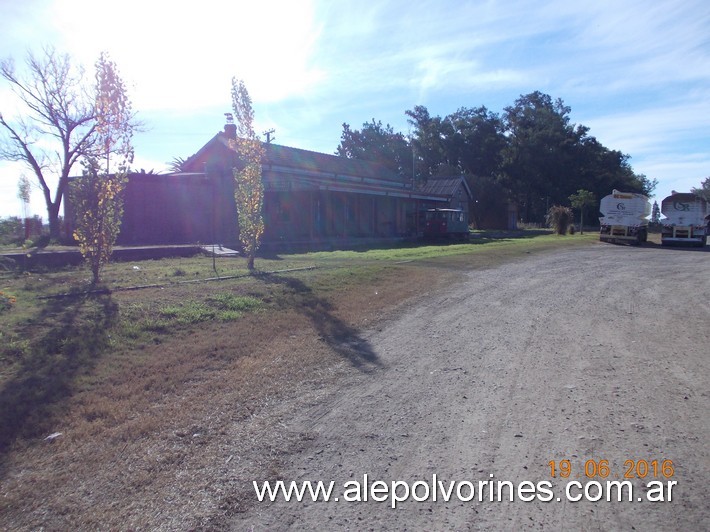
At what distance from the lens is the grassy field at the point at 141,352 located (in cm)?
457

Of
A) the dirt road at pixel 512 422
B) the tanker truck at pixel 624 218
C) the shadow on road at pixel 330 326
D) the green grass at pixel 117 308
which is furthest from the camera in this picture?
the tanker truck at pixel 624 218

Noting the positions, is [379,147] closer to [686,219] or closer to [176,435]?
[686,219]

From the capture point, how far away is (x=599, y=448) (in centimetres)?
453

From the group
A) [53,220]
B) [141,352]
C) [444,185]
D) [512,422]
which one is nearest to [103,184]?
[141,352]

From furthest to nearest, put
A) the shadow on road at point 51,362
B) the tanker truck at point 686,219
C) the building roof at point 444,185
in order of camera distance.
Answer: the building roof at point 444,185, the tanker truck at point 686,219, the shadow on road at point 51,362

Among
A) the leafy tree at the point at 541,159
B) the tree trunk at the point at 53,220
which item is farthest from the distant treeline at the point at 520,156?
the tree trunk at the point at 53,220

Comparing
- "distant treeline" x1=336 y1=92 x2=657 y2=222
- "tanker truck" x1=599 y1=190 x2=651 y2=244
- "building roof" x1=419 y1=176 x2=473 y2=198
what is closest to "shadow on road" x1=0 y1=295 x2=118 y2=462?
"tanker truck" x1=599 y1=190 x2=651 y2=244

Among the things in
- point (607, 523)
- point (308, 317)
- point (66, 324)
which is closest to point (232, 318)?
point (308, 317)

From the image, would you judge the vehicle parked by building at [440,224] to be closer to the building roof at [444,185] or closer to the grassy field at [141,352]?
the building roof at [444,185]

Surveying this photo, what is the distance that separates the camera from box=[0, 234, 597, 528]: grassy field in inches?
180

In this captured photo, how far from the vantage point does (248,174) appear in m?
13.8

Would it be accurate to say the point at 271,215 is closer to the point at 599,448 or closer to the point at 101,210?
the point at 101,210

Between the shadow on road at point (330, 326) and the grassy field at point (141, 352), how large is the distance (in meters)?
0.04

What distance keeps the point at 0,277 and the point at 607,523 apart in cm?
1259
